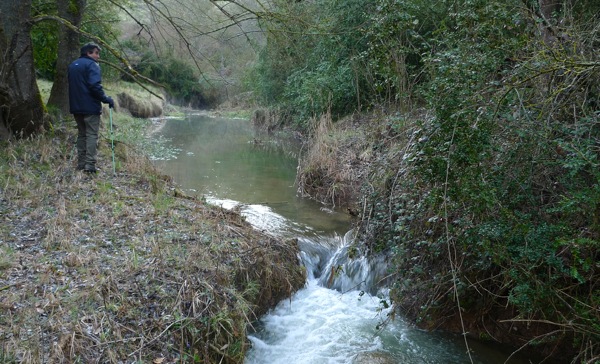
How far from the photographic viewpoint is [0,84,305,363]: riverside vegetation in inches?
161

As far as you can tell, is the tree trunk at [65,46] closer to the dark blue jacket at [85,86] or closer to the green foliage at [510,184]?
the dark blue jacket at [85,86]

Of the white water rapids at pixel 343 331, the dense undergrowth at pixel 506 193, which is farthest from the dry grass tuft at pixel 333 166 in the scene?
the dense undergrowth at pixel 506 193

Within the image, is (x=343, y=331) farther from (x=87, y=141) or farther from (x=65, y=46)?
(x=65, y=46)

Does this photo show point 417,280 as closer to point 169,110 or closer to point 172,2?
point 172,2

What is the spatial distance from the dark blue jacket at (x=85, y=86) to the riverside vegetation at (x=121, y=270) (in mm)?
930

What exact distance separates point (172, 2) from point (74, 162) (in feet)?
10.2

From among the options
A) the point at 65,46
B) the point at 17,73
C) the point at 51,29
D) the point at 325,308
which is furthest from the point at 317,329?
the point at 51,29

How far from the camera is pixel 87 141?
7.69m

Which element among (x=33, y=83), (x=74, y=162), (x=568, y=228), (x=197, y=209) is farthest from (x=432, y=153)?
(x=33, y=83)

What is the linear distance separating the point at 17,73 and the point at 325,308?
6.12 m

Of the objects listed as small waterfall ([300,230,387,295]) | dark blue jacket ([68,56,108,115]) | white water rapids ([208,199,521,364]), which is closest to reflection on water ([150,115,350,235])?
small waterfall ([300,230,387,295])

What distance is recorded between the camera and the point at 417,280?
5539mm

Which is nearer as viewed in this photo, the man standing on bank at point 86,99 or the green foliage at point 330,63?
the man standing on bank at point 86,99

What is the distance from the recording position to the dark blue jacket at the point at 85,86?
298 inches
